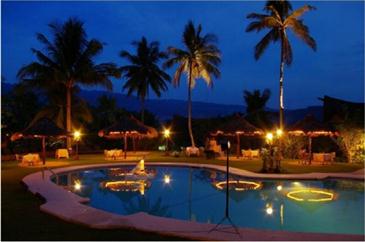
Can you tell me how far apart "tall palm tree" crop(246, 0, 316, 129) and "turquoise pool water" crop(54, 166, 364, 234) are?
778 cm

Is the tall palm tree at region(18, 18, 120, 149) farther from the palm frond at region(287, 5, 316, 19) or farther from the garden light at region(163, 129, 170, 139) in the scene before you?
the palm frond at region(287, 5, 316, 19)

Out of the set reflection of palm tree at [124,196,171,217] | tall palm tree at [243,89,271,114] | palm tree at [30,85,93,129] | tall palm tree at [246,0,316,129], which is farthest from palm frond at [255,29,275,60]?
reflection of palm tree at [124,196,171,217]

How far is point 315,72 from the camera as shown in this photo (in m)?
61.1

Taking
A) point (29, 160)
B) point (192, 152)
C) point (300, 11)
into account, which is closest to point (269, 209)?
point (29, 160)

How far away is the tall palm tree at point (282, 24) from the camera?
20.6 meters

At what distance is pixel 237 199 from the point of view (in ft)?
38.8

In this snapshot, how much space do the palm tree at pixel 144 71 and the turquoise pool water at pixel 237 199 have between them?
15530 mm

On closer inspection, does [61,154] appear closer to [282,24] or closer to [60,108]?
[60,108]

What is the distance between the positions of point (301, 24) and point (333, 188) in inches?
405

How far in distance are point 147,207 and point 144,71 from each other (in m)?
21.8

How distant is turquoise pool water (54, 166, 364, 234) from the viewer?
369 inches

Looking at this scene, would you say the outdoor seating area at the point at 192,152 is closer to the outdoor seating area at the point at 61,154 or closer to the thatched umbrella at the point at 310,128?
the thatched umbrella at the point at 310,128

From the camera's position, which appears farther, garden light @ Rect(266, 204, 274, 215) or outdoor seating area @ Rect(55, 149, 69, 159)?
outdoor seating area @ Rect(55, 149, 69, 159)

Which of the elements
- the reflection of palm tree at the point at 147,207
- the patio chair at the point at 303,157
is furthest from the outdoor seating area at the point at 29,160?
the patio chair at the point at 303,157
